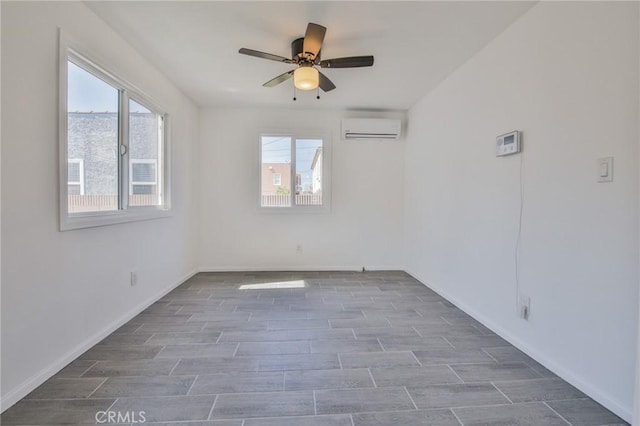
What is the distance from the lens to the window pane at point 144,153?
8.95 feet

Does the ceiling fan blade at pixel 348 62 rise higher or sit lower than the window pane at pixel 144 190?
higher

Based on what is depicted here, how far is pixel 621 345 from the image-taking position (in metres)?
1.48

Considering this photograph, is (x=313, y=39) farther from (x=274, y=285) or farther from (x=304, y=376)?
(x=274, y=285)

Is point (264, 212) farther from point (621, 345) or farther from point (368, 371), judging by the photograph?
point (621, 345)

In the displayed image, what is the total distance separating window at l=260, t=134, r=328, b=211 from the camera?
4402 millimetres

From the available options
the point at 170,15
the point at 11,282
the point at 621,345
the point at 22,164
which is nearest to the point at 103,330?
the point at 11,282

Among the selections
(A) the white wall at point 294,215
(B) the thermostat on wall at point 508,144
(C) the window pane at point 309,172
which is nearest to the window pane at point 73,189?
(A) the white wall at point 294,215

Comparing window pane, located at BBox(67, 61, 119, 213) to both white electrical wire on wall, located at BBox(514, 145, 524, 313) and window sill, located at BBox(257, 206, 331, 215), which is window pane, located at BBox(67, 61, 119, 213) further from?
white electrical wire on wall, located at BBox(514, 145, 524, 313)

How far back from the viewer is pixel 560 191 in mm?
1818

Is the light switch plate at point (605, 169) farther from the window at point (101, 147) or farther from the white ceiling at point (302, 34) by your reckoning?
the window at point (101, 147)

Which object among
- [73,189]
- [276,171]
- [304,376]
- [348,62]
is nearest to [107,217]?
[73,189]

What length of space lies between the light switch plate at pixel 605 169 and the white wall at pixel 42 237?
3.09 metres

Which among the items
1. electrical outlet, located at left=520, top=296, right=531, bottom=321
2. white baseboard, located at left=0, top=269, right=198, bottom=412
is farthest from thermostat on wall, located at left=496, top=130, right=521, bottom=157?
white baseboard, located at left=0, top=269, right=198, bottom=412

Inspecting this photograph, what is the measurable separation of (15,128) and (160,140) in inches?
72.8
